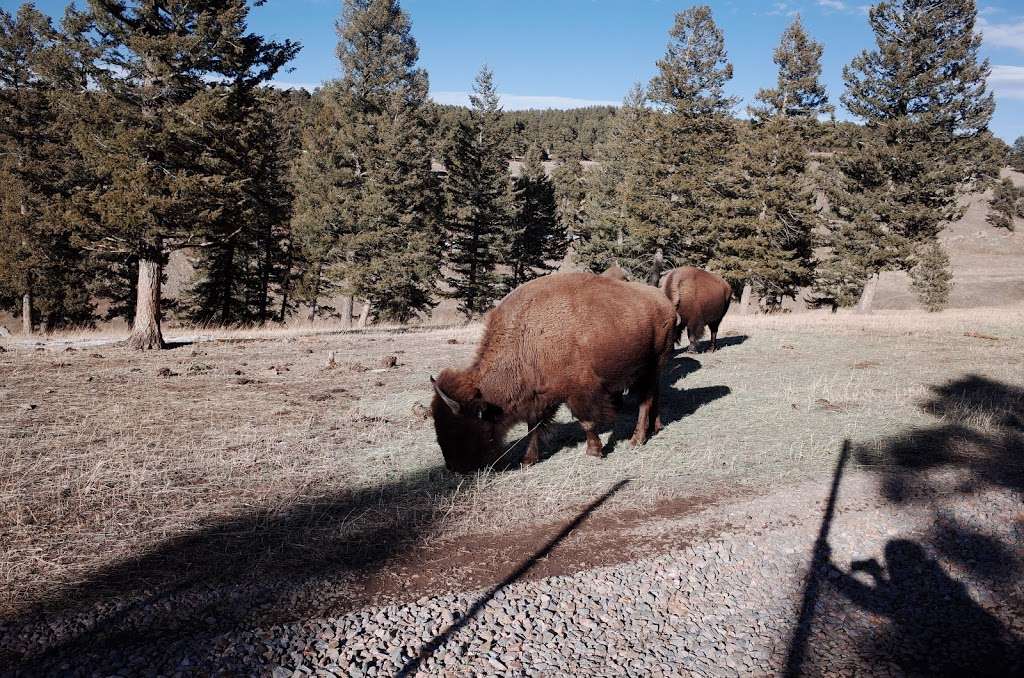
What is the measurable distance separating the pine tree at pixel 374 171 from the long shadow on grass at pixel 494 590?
85.9 feet

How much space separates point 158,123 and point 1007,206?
8661 cm

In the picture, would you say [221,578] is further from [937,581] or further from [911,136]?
[911,136]

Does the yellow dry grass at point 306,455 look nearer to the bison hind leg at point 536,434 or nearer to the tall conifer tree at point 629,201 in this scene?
the bison hind leg at point 536,434

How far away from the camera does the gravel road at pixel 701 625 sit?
351cm

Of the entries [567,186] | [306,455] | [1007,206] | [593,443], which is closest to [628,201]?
[593,443]

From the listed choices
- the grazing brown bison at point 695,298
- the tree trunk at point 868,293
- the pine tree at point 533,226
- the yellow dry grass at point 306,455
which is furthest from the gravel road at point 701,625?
the pine tree at point 533,226

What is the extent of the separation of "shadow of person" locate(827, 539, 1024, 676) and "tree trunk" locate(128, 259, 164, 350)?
59.4 feet

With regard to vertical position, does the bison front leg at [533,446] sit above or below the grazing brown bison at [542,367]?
below

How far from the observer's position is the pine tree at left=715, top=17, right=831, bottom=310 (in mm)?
32438

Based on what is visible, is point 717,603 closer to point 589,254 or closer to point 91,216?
point 91,216

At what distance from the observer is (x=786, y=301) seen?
56.0m

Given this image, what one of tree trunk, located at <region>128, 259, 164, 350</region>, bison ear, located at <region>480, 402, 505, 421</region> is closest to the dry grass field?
bison ear, located at <region>480, 402, 505, 421</region>

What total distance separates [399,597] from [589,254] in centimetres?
3525

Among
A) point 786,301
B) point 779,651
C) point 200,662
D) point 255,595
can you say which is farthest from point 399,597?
point 786,301
